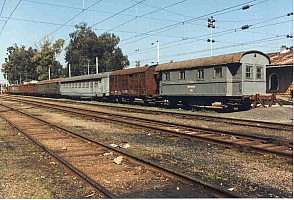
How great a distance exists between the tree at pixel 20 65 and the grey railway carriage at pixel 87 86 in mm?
58839

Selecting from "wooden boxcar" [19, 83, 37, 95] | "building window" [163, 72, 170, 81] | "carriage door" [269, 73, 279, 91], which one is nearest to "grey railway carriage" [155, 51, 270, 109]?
"building window" [163, 72, 170, 81]

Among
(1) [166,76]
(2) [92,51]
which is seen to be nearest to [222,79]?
(1) [166,76]

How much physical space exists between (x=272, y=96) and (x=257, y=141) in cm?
1236

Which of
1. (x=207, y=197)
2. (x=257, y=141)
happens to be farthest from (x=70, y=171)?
(x=257, y=141)

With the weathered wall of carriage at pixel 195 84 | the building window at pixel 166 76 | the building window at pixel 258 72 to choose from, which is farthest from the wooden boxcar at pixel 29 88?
the building window at pixel 258 72

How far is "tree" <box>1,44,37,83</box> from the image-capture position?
332 ft

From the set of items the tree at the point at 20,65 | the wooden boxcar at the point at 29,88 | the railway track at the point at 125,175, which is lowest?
the railway track at the point at 125,175

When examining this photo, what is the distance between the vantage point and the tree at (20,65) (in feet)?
332

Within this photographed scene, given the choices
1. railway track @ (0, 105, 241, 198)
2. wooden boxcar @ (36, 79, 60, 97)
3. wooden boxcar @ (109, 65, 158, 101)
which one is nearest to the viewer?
railway track @ (0, 105, 241, 198)

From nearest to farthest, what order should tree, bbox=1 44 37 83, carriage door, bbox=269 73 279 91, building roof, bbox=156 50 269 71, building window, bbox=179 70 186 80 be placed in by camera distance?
building roof, bbox=156 50 269 71, building window, bbox=179 70 186 80, carriage door, bbox=269 73 279 91, tree, bbox=1 44 37 83

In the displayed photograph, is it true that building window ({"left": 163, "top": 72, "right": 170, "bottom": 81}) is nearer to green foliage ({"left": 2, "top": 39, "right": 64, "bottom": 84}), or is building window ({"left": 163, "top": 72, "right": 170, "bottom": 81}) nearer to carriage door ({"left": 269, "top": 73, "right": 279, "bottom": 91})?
carriage door ({"left": 269, "top": 73, "right": 279, "bottom": 91})

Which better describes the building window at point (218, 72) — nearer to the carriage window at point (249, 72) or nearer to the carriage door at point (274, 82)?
the carriage window at point (249, 72)

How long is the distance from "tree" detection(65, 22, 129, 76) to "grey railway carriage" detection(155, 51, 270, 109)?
61.6 meters

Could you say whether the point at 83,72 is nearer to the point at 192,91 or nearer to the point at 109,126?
the point at 192,91
